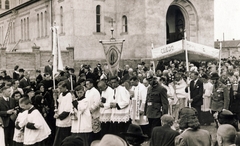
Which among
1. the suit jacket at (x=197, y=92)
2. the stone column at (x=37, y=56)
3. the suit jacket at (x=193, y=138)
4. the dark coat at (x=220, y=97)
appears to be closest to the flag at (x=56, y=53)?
the suit jacket at (x=197, y=92)

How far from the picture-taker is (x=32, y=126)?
7.41 metres

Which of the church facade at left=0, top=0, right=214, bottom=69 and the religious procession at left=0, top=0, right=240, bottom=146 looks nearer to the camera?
the religious procession at left=0, top=0, right=240, bottom=146

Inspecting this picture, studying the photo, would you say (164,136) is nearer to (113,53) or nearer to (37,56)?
(113,53)

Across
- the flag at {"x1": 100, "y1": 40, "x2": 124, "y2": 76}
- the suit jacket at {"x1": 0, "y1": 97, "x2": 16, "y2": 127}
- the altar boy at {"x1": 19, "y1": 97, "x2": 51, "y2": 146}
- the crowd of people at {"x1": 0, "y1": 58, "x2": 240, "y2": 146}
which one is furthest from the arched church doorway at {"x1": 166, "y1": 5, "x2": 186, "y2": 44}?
the altar boy at {"x1": 19, "y1": 97, "x2": 51, "y2": 146}

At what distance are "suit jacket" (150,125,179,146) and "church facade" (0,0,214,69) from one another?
22983 millimetres

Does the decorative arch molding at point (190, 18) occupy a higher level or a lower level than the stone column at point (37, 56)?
higher

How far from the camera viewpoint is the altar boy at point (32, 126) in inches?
294

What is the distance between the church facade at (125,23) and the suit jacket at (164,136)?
22983 mm

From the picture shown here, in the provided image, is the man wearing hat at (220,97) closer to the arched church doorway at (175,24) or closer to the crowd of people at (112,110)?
the crowd of people at (112,110)

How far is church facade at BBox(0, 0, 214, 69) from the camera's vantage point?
29.3 m

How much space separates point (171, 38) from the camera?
3456 centimetres

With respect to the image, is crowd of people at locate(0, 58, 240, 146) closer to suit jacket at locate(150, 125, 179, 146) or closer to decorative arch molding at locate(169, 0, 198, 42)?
suit jacket at locate(150, 125, 179, 146)

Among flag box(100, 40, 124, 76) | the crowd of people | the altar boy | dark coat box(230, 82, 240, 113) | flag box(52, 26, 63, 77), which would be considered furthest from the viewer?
flag box(100, 40, 124, 76)

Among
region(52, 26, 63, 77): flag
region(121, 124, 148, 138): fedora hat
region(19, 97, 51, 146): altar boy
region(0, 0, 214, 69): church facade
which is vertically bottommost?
region(19, 97, 51, 146): altar boy
